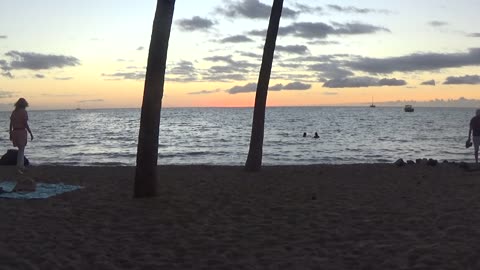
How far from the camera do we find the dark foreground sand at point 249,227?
5.45 metres

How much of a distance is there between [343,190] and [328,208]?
2310mm

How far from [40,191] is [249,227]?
502 cm

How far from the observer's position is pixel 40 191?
10.0 metres

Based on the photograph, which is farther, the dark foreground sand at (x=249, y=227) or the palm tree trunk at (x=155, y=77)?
the palm tree trunk at (x=155, y=77)

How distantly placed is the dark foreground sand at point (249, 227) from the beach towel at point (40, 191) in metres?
0.27

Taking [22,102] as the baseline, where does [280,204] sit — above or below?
below

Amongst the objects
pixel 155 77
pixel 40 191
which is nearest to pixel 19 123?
pixel 40 191

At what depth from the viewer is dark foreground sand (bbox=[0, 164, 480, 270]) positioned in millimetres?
5445

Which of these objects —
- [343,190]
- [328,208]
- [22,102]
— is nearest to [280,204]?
[328,208]

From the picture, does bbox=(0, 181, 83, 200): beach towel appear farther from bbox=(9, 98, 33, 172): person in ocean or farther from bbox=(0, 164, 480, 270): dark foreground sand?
bbox=(9, 98, 33, 172): person in ocean

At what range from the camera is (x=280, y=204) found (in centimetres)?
884

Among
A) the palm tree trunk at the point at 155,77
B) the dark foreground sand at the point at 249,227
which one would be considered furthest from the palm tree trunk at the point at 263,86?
the palm tree trunk at the point at 155,77

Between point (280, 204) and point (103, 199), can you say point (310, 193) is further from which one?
point (103, 199)

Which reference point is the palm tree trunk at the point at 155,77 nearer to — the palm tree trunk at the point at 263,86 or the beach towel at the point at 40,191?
the beach towel at the point at 40,191
